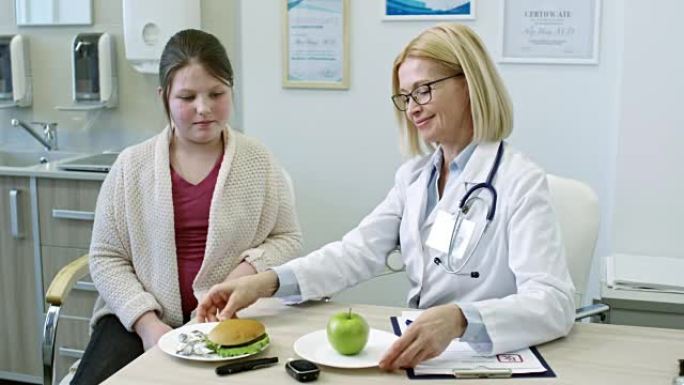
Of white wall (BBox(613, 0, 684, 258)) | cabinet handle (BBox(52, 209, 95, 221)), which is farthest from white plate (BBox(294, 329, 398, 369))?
cabinet handle (BBox(52, 209, 95, 221))

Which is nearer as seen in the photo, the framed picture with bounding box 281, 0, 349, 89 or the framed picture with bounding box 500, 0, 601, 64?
the framed picture with bounding box 500, 0, 601, 64

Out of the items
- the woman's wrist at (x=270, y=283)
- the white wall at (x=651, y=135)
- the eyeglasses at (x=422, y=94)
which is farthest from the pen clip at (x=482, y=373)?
the white wall at (x=651, y=135)

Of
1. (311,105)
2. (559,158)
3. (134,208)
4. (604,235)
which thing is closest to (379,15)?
(311,105)

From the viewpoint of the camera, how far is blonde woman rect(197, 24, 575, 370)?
1566 mm

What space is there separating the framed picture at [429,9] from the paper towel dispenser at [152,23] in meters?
0.83

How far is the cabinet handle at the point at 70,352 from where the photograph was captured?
3.04 m

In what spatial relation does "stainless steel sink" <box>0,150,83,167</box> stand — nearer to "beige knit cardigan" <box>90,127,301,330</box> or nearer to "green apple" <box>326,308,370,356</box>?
"beige knit cardigan" <box>90,127,301,330</box>

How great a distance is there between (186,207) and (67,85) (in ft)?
5.88

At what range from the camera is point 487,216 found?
1.64 meters

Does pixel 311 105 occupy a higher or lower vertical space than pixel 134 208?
higher

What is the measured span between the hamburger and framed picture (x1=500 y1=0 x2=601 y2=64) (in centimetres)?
182

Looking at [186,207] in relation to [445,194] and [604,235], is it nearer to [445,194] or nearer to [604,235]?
[445,194]

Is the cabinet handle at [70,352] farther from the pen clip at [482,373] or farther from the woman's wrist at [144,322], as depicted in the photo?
the pen clip at [482,373]

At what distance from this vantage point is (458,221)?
165cm
